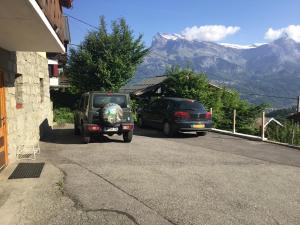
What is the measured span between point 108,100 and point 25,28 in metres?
6.75

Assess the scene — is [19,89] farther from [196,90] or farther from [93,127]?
[196,90]

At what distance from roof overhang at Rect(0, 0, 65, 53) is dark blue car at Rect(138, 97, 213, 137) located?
704 cm

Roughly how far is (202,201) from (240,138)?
9900 millimetres

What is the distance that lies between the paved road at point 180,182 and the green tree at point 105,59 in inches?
521

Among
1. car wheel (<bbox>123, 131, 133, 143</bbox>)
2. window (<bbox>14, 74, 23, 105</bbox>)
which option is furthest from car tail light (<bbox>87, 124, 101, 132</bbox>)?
window (<bbox>14, 74, 23, 105</bbox>)

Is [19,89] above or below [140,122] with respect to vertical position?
above

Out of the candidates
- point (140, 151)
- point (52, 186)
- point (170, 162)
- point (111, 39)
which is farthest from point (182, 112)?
point (111, 39)

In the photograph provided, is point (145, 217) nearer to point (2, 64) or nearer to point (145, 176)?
point (145, 176)

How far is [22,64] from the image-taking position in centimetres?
1120

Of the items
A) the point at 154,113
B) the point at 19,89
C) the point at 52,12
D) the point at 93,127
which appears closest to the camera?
the point at 19,89

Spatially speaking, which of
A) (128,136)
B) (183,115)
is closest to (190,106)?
(183,115)

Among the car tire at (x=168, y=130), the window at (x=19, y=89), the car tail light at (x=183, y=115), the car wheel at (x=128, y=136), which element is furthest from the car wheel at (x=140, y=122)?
the window at (x=19, y=89)

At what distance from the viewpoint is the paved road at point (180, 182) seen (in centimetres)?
561

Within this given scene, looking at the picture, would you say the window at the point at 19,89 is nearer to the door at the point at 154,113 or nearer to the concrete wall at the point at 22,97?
the concrete wall at the point at 22,97
